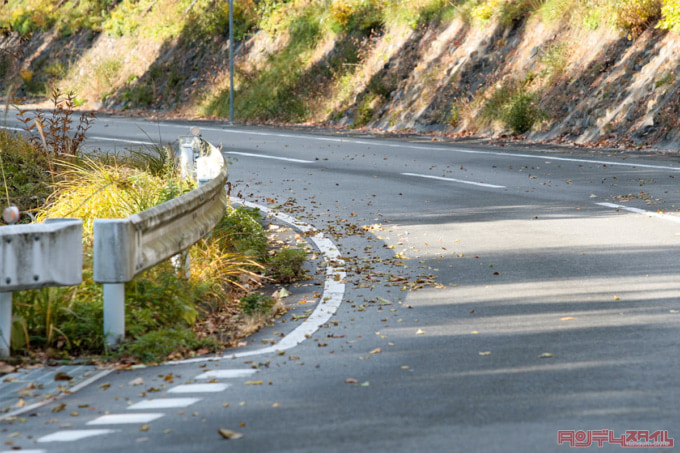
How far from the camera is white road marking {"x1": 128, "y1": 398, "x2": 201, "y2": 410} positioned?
556 centimetres

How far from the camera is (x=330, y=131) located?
29.2 meters

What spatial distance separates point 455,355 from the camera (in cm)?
645

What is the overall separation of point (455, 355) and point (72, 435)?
2.50m

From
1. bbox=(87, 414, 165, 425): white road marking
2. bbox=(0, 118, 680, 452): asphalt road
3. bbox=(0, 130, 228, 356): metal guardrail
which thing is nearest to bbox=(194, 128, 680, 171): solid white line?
bbox=(0, 118, 680, 452): asphalt road

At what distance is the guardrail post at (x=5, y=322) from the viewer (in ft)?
21.9

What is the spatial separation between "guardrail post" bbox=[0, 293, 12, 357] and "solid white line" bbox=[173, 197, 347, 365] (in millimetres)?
1098

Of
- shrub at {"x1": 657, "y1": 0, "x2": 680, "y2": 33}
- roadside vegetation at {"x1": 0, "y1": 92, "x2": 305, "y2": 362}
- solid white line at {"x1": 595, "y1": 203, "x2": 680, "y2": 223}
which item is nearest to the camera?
roadside vegetation at {"x1": 0, "y1": 92, "x2": 305, "y2": 362}

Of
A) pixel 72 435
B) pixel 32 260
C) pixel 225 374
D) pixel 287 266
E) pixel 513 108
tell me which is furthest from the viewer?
pixel 513 108

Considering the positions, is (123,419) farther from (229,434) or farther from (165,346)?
(165,346)

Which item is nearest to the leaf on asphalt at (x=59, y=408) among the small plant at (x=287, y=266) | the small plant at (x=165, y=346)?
the small plant at (x=165, y=346)

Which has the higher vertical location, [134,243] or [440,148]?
[134,243]

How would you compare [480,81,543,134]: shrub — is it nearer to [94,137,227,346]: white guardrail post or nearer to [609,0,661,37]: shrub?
[609,0,661,37]: shrub

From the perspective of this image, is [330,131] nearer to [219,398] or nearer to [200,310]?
[200,310]

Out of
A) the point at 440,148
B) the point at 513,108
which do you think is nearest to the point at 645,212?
the point at 440,148
